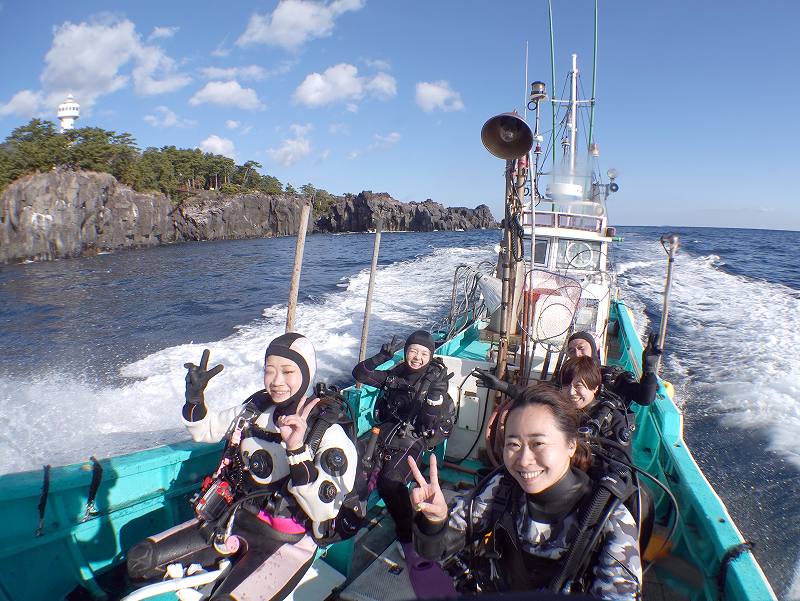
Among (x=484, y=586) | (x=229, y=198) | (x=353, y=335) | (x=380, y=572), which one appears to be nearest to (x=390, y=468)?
(x=380, y=572)

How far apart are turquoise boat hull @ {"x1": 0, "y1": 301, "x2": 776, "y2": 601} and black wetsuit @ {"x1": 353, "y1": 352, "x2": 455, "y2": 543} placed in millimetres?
477

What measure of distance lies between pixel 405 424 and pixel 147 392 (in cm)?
689

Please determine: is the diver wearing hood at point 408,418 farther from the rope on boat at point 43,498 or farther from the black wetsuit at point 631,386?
the rope on boat at point 43,498

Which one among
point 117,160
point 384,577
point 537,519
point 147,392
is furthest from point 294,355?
point 117,160

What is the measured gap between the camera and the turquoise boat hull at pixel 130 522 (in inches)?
111

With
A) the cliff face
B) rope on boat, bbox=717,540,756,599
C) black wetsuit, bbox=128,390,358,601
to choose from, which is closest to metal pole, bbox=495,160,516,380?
black wetsuit, bbox=128,390,358,601

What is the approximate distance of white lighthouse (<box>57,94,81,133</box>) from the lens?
74250 millimetres

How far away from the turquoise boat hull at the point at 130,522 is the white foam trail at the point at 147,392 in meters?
3.65

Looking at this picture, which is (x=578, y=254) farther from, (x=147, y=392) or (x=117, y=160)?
(x=117, y=160)

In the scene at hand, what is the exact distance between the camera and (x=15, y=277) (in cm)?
2827

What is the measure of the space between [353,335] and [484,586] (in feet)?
36.5

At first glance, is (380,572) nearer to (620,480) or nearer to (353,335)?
(620,480)

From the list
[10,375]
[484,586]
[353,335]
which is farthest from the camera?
[353,335]

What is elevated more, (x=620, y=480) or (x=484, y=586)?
(x=620, y=480)
